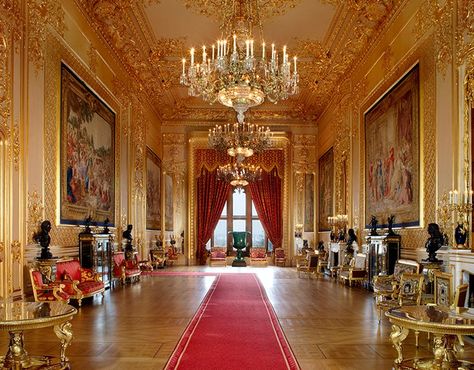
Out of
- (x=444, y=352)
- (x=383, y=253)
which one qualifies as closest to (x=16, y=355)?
(x=444, y=352)

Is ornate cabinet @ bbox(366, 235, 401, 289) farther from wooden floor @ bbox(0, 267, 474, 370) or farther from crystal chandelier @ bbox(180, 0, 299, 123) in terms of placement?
crystal chandelier @ bbox(180, 0, 299, 123)

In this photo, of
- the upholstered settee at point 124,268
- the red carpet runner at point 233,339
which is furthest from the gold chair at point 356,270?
the upholstered settee at point 124,268

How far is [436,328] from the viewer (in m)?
3.80

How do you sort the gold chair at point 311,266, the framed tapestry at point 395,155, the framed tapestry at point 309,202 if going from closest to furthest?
the framed tapestry at point 395,155 → the gold chair at point 311,266 → the framed tapestry at point 309,202

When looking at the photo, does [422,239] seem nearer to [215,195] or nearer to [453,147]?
[453,147]

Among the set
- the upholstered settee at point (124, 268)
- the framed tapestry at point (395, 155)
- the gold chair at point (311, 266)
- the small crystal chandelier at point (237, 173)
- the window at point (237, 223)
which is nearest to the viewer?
the framed tapestry at point (395, 155)

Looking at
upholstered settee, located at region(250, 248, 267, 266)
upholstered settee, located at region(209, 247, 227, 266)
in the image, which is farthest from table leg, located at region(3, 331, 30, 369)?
upholstered settee, located at region(250, 248, 267, 266)

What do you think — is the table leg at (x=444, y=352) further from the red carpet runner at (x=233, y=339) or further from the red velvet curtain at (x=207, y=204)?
the red velvet curtain at (x=207, y=204)

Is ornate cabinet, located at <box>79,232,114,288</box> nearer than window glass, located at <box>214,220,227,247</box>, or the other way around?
ornate cabinet, located at <box>79,232,114,288</box>

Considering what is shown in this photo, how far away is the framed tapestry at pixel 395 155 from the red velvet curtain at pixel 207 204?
27.9 feet

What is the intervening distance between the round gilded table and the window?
15.8 m

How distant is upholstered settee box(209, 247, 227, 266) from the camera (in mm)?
18969

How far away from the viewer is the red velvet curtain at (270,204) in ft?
63.9

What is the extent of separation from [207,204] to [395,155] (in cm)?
1067
